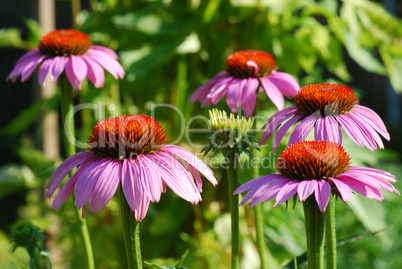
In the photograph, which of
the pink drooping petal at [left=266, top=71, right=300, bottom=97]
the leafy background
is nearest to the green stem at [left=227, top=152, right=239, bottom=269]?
the pink drooping petal at [left=266, top=71, right=300, bottom=97]

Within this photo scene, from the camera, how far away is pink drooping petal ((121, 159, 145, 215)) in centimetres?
46

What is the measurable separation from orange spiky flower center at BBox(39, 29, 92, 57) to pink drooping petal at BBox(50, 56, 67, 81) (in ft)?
0.06

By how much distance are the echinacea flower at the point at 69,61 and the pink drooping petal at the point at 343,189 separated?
1.29 ft

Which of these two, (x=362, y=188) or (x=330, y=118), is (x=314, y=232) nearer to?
(x=362, y=188)

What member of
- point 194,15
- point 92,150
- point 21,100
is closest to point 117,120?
point 92,150

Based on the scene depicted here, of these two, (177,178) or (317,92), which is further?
(317,92)

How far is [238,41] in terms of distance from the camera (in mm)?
1438

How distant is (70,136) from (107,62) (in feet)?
0.49

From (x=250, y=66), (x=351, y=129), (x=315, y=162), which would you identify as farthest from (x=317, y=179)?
(x=250, y=66)

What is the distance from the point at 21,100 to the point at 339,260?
207cm

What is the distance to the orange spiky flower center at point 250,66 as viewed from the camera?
0.77 m

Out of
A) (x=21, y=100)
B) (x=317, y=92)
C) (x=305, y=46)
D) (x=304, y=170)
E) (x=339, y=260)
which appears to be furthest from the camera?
(x=21, y=100)

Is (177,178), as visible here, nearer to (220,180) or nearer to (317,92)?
(317,92)

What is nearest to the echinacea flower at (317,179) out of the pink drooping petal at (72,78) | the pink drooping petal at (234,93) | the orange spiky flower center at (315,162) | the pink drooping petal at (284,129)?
the orange spiky flower center at (315,162)
